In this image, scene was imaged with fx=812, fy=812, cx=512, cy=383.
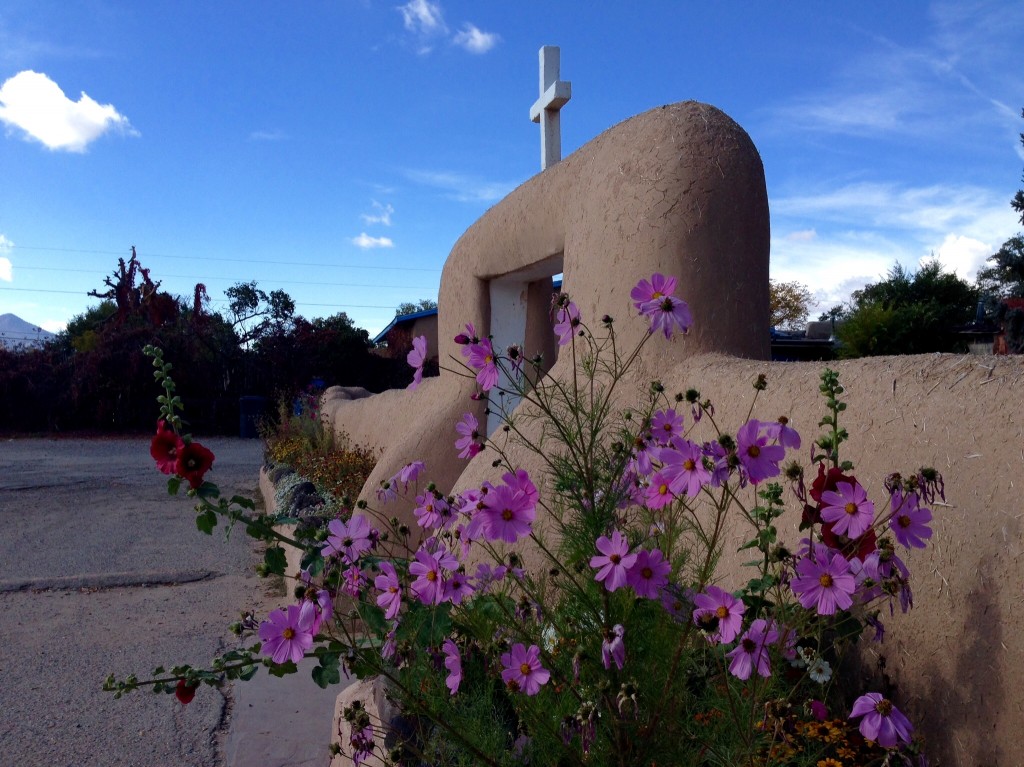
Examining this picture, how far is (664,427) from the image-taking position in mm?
1645

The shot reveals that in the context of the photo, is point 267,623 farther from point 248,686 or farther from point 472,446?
point 248,686

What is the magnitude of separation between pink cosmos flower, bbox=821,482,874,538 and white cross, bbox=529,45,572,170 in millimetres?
4499

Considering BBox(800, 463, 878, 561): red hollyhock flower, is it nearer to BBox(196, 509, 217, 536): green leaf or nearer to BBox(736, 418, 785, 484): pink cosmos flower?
BBox(736, 418, 785, 484): pink cosmos flower

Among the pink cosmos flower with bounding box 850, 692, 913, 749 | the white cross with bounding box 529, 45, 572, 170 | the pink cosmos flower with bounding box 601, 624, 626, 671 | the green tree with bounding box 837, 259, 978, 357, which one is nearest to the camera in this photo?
the pink cosmos flower with bounding box 850, 692, 913, 749

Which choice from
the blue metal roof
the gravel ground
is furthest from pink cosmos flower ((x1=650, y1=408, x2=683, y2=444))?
the blue metal roof

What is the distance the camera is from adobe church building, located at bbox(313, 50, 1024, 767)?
1.79 meters

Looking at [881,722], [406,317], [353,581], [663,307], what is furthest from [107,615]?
[406,317]

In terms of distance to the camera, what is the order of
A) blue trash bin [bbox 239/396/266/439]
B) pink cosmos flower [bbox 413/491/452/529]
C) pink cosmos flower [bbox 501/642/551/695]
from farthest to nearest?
blue trash bin [bbox 239/396/266/439] < pink cosmos flower [bbox 413/491/452/529] < pink cosmos flower [bbox 501/642/551/695]

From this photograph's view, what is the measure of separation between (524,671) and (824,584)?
558 mm

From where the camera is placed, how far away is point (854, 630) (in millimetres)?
1770

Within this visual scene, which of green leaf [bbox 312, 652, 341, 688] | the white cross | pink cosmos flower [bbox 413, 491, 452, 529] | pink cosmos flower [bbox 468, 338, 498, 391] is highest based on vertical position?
the white cross

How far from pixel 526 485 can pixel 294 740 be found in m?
2.26

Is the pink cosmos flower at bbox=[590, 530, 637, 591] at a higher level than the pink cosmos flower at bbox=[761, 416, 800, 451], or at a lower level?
lower

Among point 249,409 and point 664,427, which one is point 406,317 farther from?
point 664,427
